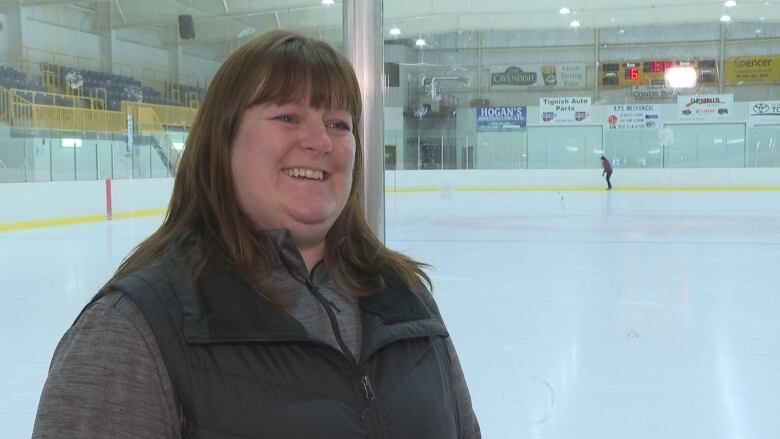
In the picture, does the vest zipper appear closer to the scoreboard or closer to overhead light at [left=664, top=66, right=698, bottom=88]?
the scoreboard

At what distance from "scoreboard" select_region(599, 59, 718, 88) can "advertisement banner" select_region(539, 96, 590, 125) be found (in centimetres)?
70

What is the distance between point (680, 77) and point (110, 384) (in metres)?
18.5

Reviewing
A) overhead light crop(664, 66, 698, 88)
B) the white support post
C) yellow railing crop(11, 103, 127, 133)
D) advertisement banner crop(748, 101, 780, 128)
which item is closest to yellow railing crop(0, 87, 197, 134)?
yellow railing crop(11, 103, 127, 133)

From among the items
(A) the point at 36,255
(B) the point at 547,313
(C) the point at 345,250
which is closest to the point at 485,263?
(B) the point at 547,313

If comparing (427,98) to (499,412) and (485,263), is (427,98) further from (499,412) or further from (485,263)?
(499,412)

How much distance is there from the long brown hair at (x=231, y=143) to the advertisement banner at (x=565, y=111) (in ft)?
54.8

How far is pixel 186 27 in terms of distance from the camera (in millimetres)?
10578

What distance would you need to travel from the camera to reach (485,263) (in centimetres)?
646

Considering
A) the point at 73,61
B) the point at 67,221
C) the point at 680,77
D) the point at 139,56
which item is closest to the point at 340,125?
the point at 67,221

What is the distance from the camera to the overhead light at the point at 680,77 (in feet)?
58.1

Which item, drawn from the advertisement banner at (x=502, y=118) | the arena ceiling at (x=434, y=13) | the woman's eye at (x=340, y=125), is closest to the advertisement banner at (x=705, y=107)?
the arena ceiling at (x=434, y=13)

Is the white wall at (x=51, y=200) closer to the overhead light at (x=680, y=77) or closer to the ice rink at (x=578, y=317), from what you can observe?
the ice rink at (x=578, y=317)

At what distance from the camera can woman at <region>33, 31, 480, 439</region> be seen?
2.46ft

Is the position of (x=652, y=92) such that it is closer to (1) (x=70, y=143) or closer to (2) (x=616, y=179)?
(2) (x=616, y=179)
